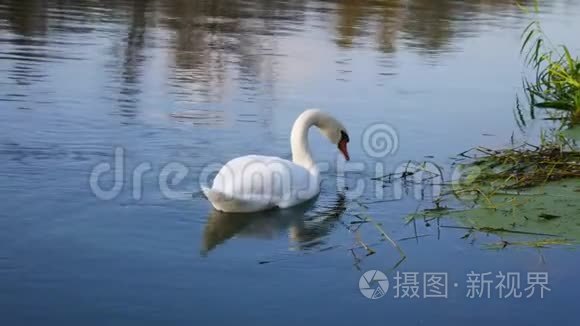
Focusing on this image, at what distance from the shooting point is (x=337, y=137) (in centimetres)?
934

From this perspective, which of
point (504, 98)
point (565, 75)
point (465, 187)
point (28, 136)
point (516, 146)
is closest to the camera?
point (465, 187)

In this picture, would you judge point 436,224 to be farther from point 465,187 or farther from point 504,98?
point 504,98

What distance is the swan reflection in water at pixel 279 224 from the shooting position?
734 centimetres

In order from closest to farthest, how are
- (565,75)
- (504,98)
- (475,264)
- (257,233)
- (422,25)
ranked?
(475,264) < (257,233) < (565,75) < (504,98) < (422,25)

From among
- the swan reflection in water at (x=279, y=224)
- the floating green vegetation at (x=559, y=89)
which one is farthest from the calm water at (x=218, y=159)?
the floating green vegetation at (x=559, y=89)

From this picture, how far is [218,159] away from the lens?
372 inches

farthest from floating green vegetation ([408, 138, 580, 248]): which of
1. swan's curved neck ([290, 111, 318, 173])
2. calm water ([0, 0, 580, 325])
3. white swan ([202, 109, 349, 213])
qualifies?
swan's curved neck ([290, 111, 318, 173])

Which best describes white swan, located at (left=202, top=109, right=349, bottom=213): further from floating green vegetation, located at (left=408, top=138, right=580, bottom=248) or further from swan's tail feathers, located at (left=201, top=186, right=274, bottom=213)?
floating green vegetation, located at (left=408, top=138, right=580, bottom=248)

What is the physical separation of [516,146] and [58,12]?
12.2 meters

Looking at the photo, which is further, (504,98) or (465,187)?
(504,98)

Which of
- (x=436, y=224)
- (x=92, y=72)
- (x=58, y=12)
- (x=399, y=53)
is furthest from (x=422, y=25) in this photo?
(x=436, y=224)

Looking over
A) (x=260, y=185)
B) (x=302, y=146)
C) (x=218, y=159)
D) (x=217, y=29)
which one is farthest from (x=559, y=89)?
(x=217, y=29)

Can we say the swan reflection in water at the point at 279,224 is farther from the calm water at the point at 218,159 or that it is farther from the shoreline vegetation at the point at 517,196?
the shoreline vegetation at the point at 517,196

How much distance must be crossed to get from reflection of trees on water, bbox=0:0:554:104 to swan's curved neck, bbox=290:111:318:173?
9.30 feet
